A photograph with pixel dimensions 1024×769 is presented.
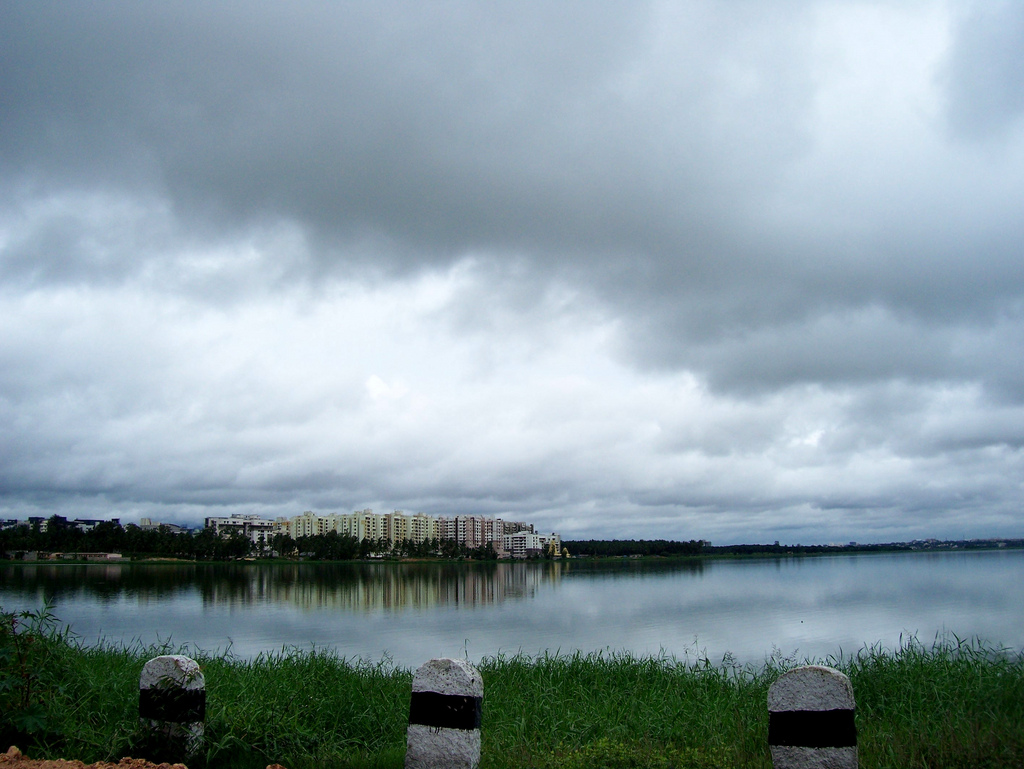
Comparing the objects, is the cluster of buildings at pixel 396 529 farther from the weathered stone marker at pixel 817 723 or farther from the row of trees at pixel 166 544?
the weathered stone marker at pixel 817 723

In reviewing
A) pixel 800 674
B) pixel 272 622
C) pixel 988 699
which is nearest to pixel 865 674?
pixel 988 699

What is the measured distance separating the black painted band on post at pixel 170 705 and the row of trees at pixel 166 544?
9930 cm

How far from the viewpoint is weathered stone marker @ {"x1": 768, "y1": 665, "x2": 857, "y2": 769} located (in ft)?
11.8

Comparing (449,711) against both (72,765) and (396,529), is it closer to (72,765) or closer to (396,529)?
(72,765)

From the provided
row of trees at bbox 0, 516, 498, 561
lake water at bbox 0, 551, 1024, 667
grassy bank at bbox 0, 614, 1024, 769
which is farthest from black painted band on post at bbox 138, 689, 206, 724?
row of trees at bbox 0, 516, 498, 561

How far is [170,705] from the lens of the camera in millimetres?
5059

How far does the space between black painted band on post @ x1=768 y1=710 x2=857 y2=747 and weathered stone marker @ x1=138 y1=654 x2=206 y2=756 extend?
12.6 ft

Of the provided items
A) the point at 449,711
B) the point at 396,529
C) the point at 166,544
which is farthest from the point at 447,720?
the point at 396,529

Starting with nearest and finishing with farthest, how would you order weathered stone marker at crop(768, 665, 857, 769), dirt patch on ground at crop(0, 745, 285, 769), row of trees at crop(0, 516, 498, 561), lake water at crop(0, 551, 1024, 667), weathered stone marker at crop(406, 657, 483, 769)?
weathered stone marker at crop(768, 665, 857, 769) < weathered stone marker at crop(406, 657, 483, 769) < dirt patch on ground at crop(0, 745, 285, 769) < lake water at crop(0, 551, 1024, 667) < row of trees at crop(0, 516, 498, 561)

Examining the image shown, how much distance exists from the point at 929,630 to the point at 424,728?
20.9m

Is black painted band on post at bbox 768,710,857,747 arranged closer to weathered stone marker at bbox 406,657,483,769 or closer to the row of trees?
weathered stone marker at bbox 406,657,483,769

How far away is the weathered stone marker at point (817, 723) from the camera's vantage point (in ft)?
11.8

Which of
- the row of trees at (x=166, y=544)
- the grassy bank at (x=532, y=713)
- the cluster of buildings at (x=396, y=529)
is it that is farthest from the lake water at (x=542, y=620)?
the cluster of buildings at (x=396, y=529)

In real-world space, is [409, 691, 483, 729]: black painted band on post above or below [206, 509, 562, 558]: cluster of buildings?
above
